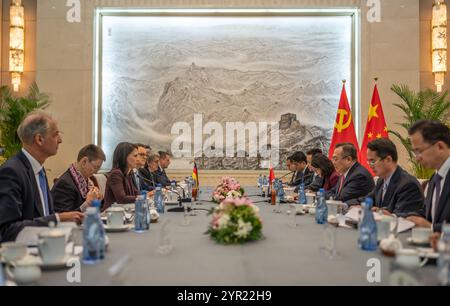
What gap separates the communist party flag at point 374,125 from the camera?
Answer: 23.4ft

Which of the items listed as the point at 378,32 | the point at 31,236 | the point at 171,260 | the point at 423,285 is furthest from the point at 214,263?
the point at 378,32

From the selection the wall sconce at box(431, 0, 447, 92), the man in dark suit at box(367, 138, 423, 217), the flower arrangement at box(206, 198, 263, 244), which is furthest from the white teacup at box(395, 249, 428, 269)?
the wall sconce at box(431, 0, 447, 92)

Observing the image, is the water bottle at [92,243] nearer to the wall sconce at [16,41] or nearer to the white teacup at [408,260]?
the white teacup at [408,260]

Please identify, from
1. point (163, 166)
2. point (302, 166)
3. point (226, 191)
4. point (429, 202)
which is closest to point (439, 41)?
point (302, 166)

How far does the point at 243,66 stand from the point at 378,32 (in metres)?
2.46

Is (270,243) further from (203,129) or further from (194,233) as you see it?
(203,129)

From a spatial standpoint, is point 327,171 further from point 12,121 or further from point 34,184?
point 12,121

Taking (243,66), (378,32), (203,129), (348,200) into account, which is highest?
(378,32)

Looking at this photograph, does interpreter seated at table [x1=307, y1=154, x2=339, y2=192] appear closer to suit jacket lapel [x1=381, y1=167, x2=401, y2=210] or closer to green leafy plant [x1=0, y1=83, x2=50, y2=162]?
suit jacket lapel [x1=381, y1=167, x2=401, y2=210]

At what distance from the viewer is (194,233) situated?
2.44 meters

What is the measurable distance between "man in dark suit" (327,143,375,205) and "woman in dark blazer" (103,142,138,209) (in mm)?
1950

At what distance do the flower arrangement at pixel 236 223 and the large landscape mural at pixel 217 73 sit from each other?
242 inches

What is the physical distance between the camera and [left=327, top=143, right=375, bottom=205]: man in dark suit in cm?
411

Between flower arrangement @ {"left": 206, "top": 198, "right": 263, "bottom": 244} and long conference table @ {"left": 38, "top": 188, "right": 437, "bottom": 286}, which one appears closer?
long conference table @ {"left": 38, "top": 188, "right": 437, "bottom": 286}
